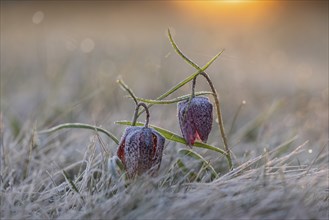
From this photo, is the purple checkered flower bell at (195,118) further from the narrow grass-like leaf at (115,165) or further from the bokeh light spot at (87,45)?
the bokeh light spot at (87,45)

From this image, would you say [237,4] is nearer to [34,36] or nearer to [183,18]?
[183,18]

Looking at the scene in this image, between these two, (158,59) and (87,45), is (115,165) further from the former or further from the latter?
(87,45)

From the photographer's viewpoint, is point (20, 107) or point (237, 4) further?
point (237, 4)

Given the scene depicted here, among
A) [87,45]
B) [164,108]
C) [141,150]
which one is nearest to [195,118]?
[141,150]

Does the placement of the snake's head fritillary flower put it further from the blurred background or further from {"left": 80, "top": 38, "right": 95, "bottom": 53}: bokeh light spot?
{"left": 80, "top": 38, "right": 95, "bottom": 53}: bokeh light spot

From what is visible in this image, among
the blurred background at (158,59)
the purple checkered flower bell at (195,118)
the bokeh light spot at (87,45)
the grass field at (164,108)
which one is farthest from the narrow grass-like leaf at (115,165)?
the bokeh light spot at (87,45)

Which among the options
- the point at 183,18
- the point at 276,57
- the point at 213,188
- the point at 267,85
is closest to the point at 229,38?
the point at 276,57
